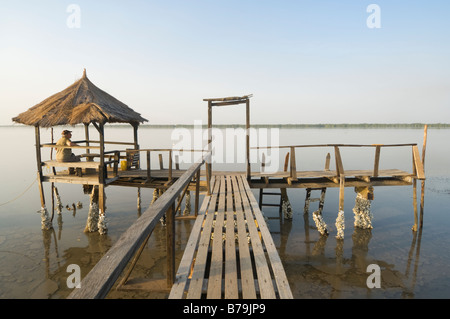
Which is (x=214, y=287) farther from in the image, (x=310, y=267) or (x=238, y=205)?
(x=310, y=267)

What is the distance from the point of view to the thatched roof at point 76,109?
943 centimetres

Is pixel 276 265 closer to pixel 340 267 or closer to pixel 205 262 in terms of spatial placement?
pixel 205 262

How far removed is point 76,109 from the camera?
9797mm

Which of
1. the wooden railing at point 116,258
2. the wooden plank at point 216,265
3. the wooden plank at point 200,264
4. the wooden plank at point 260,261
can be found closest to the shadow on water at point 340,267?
the wooden plank at point 260,261

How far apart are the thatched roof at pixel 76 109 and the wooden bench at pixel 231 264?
22.0 ft

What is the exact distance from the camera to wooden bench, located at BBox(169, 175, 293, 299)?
2.72 metres

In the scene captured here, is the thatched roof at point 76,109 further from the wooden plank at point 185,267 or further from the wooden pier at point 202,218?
the wooden plank at point 185,267

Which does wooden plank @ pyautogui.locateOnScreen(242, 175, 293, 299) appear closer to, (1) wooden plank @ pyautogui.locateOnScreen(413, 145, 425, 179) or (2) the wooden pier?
(2) the wooden pier

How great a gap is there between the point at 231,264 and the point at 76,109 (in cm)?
946

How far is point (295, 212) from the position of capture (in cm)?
1273

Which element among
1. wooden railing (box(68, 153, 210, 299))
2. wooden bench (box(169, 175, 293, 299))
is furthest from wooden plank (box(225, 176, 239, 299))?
wooden railing (box(68, 153, 210, 299))

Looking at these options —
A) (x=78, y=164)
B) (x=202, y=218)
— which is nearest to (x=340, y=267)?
(x=202, y=218)
